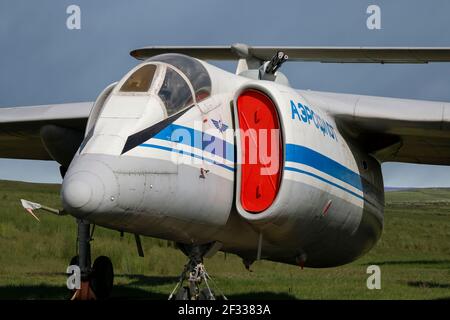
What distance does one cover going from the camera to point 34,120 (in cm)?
1148

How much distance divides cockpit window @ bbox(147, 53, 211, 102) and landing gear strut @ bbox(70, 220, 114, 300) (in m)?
3.86

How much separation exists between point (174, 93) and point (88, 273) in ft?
15.6

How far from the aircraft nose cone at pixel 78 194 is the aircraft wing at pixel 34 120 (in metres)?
4.65

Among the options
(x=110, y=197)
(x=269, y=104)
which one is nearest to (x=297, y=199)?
(x=269, y=104)

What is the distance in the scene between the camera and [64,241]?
74.8 feet

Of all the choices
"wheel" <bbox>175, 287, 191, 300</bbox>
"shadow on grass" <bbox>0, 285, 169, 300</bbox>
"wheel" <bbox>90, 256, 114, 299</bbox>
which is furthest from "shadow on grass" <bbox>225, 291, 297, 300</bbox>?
"wheel" <bbox>175, 287, 191, 300</bbox>

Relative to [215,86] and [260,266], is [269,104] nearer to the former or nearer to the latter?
[215,86]

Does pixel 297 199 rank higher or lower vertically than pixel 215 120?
lower

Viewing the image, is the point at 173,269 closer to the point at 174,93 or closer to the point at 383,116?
the point at 383,116

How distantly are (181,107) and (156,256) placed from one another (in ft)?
47.0

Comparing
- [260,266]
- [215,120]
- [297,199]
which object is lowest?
[260,266]

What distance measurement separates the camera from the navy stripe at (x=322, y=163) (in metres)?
8.01

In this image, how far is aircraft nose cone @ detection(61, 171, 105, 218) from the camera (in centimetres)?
629

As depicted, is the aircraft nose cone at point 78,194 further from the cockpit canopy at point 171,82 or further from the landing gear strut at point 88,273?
the landing gear strut at point 88,273
